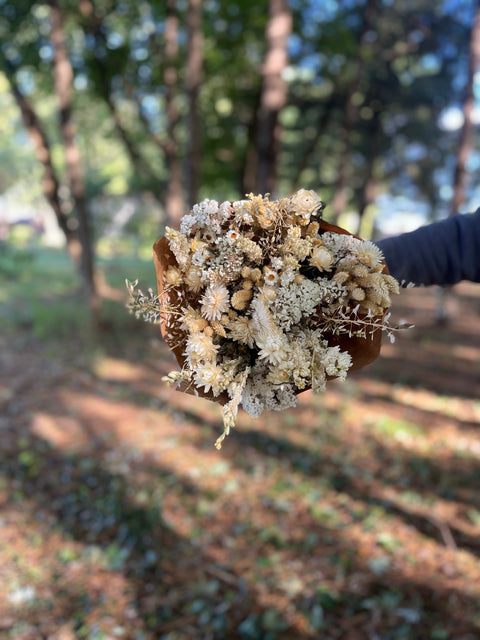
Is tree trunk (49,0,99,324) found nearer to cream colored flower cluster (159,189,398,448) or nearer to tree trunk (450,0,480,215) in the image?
tree trunk (450,0,480,215)

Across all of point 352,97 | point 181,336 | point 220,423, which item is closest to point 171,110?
point 352,97

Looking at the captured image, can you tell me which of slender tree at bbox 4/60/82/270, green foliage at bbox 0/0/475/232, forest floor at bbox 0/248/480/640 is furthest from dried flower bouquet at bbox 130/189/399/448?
slender tree at bbox 4/60/82/270

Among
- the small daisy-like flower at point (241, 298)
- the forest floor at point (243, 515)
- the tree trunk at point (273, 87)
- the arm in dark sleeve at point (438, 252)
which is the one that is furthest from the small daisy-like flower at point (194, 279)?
the tree trunk at point (273, 87)

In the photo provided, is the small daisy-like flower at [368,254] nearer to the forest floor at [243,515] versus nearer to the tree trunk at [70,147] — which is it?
the forest floor at [243,515]

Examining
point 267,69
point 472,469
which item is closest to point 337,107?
point 267,69

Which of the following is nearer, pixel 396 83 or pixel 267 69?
pixel 267 69

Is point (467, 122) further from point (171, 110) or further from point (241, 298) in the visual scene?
point (241, 298)

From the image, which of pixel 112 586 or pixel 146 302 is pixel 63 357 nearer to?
pixel 112 586
